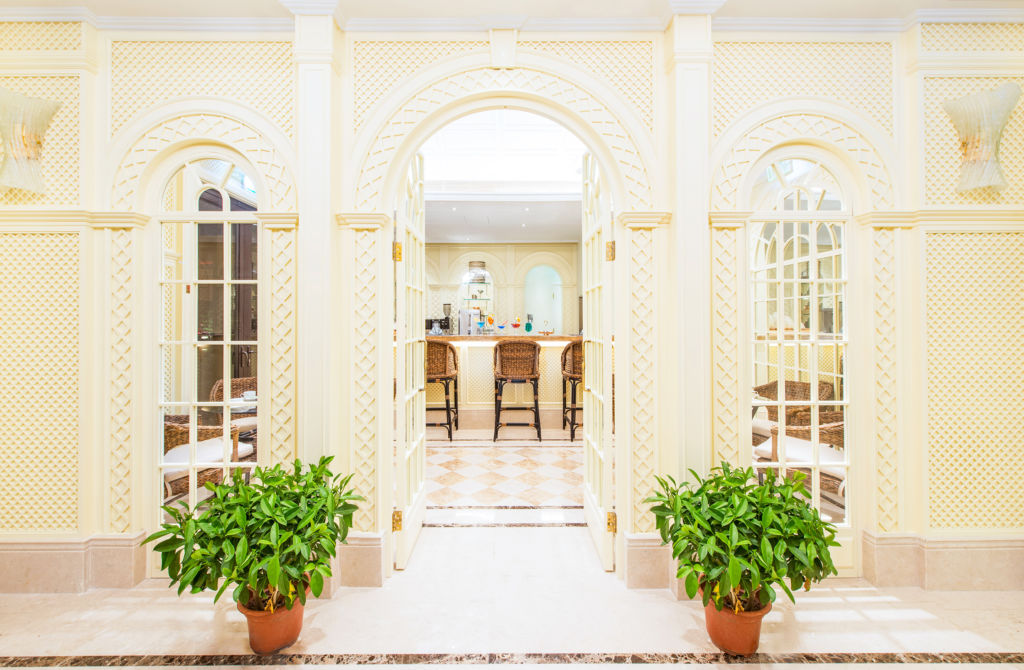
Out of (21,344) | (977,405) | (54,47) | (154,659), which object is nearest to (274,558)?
(154,659)

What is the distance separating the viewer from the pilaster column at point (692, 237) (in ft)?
7.95

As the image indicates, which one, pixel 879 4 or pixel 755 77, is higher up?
pixel 879 4

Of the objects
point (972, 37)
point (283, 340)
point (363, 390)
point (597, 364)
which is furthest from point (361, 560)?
point (972, 37)

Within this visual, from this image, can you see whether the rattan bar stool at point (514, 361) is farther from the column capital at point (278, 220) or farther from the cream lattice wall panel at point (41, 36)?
the cream lattice wall panel at point (41, 36)

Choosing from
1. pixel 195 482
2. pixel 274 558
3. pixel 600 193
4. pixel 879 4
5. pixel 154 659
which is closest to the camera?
pixel 274 558

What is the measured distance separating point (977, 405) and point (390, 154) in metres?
3.29

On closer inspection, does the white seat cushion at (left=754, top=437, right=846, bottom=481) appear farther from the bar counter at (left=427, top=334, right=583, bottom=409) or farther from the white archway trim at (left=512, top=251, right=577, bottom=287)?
the white archway trim at (left=512, top=251, right=577, bottom=287)

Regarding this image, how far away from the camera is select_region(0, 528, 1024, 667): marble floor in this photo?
2016mm

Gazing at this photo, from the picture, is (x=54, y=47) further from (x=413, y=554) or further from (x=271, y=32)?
(x=413, y=554)

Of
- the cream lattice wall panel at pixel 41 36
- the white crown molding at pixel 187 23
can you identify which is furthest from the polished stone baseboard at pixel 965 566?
the cream lattice wall panel at pixel 41 36

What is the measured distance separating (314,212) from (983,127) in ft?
11.0

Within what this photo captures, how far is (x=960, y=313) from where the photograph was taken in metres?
2.50

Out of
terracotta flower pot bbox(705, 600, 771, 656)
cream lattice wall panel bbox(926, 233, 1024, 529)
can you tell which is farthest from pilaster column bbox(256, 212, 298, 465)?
cream lattice wall panel bbox(926, 233, 1024, 529)

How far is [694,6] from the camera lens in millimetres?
2379
